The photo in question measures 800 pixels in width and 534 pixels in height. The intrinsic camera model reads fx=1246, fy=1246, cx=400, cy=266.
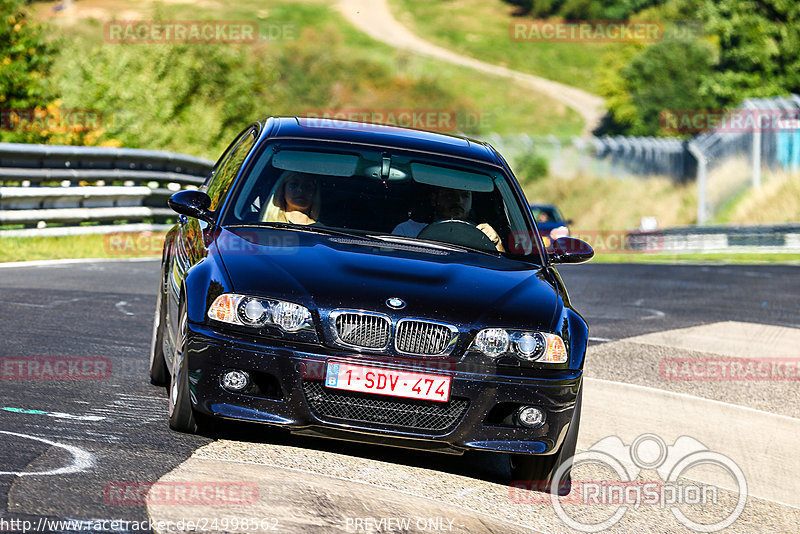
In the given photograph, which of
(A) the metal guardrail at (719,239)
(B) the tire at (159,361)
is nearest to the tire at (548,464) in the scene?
(B) the tire at (159,361)

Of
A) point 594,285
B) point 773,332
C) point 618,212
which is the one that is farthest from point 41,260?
point 618,212

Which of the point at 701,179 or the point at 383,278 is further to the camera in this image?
the point at 701,179

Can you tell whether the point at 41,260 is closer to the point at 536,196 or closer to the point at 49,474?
the point at 49,474

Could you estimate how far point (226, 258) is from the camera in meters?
5.86

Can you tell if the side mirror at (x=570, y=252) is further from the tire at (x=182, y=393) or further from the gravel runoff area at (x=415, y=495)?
the tire at (x=182, y=393)

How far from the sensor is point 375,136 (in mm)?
7125

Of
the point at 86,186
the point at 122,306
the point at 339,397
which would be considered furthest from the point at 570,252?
the point at 86,186

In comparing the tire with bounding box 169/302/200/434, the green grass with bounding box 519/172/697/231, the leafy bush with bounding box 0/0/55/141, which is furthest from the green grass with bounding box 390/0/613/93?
the tire with bounding box 169/302/200/434

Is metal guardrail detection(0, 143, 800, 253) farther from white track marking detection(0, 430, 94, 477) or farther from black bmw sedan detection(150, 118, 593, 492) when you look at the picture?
white track marking detection(0, 430, 94, 477)

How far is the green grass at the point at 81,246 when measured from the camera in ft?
48.8

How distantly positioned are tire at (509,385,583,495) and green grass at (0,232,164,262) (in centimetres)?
956

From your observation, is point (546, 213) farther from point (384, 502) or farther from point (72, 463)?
point (72, 463)

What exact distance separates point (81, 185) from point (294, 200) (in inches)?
462

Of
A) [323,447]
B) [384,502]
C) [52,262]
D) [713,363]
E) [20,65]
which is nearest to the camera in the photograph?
[384,502]
